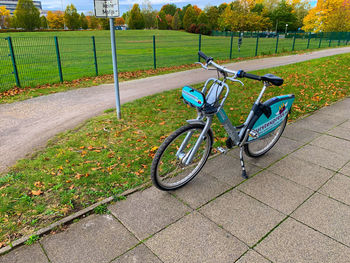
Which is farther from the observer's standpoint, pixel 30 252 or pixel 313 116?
pixel 313 116

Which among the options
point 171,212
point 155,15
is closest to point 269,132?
point 171,212

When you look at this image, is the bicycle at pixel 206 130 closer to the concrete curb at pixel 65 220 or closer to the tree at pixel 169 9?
the concrete curb at pixel 65 220

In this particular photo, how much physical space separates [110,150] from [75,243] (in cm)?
203

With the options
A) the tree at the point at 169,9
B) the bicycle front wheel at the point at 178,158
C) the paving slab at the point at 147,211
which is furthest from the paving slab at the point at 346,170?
the tree at the point at 169,9

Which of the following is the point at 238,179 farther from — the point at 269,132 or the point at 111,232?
the point at 111,232

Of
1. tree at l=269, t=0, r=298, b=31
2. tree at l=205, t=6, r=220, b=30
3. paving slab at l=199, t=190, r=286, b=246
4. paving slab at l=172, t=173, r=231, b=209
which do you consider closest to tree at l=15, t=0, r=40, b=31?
tree at l=205, t=6, r=220, b=30

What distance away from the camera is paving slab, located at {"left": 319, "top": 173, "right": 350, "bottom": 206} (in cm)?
321

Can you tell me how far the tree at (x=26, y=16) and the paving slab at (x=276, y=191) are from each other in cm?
6930

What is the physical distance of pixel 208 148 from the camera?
359 centimetres

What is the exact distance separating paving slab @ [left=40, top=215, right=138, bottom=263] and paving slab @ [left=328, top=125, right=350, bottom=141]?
428 centimetres

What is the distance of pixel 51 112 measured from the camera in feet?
21.6

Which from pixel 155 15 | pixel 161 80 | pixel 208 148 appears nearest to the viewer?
pixel 208 148

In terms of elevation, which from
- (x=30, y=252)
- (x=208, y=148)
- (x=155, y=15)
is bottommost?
(x=30, y=252)

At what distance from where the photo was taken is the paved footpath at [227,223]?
2395 mm
